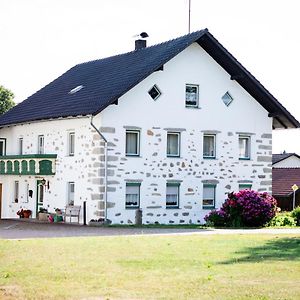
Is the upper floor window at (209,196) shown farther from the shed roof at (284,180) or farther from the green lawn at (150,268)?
the shed roof at (284,180)

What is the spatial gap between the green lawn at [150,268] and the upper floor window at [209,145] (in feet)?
46.0

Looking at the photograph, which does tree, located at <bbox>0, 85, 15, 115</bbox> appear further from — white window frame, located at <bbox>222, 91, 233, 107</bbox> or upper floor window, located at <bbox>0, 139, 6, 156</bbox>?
white window frame, located at <bbox>222, 91, 233, 107</bbox>

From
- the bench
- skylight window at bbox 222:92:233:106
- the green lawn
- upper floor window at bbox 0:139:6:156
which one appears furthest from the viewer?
upper floor window at bbox 0:139:6:156

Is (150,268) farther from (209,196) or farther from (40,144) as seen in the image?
(40,144)

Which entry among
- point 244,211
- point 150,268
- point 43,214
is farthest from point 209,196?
point 150,268

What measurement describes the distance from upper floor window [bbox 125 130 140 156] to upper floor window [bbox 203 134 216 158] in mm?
3800

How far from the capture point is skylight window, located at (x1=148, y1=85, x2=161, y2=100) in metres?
35.5

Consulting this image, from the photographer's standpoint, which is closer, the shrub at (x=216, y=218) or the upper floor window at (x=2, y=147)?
the shrub at (x=216, y=218)

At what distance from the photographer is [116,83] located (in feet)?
116

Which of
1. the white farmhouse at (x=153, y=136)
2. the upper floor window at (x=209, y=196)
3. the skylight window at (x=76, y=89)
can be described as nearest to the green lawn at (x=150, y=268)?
the white farmhouse at (x=153, y=136)

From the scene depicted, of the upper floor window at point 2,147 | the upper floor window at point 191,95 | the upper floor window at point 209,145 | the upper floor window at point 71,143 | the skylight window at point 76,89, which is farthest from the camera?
the upper floor window at point 2,147

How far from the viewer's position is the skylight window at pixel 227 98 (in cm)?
3797

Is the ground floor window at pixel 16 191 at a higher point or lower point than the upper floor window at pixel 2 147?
lower

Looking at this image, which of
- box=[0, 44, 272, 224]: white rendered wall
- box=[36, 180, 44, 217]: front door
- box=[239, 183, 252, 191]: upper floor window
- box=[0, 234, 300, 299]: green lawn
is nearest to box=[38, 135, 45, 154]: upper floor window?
box=[0, 44, 272, 224]: white rendered wall
